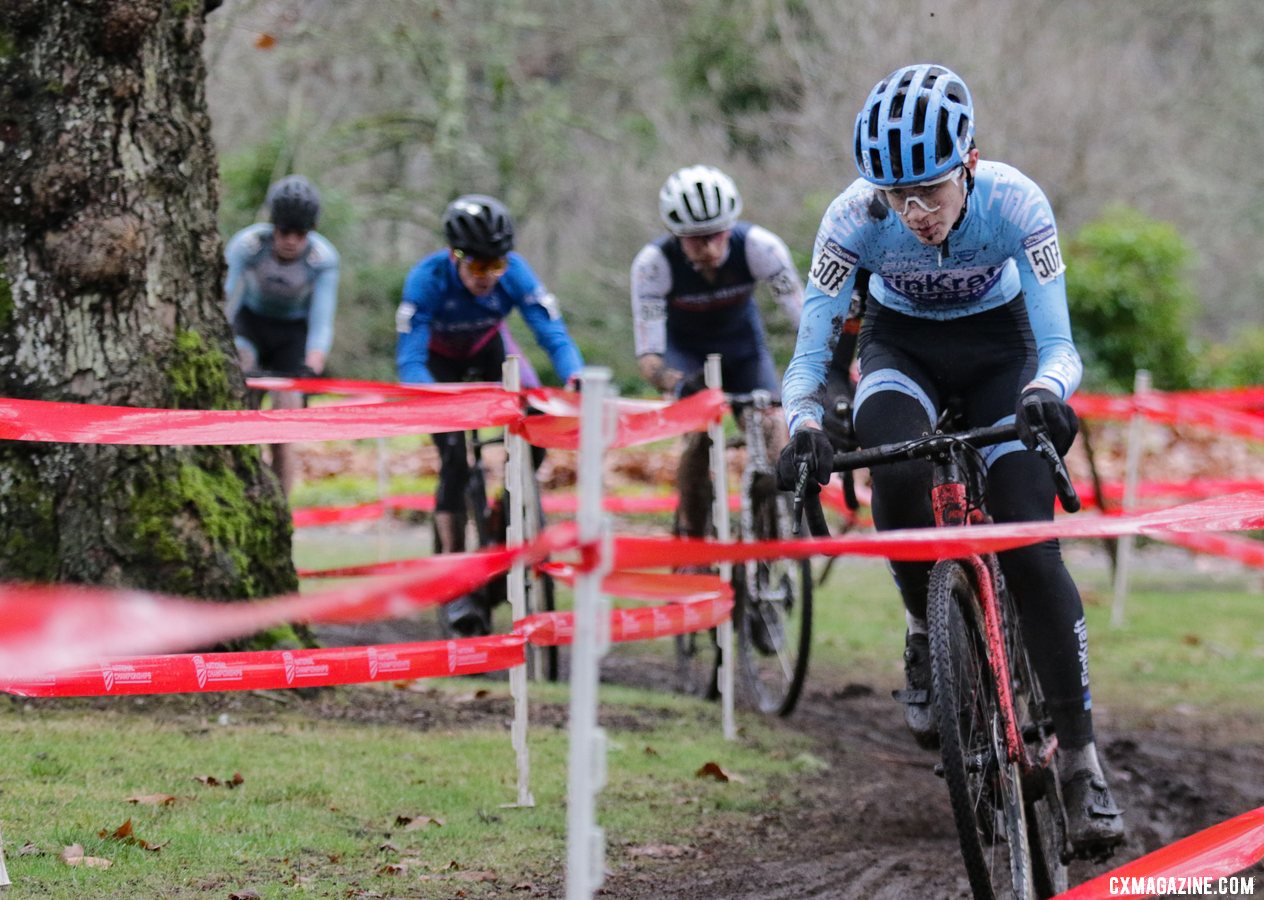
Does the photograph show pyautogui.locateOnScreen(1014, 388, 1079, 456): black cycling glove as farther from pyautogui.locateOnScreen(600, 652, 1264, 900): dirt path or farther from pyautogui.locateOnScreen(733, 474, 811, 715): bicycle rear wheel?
pyautogui.locateOnScreen(733, 474, 811, 715): bicycle rear wheel

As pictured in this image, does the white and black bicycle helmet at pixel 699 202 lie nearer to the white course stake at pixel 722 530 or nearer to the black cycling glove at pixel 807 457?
the white course stake at pixel 722 530

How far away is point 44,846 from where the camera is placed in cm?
438

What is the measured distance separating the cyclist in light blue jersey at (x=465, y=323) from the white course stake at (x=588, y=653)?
5267 mm

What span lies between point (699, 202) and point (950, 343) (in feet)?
10.3

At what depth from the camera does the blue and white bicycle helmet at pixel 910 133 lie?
4.36 meters

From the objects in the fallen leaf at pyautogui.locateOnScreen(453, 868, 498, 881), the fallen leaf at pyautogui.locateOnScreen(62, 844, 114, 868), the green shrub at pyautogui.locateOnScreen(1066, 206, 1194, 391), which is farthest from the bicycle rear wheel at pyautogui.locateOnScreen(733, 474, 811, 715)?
the green shrub at pyautogui.locateOnScreen(1066, 206, 1194, 391)

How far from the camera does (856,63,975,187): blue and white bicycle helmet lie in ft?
14.3

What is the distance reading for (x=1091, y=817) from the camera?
14.7 feet

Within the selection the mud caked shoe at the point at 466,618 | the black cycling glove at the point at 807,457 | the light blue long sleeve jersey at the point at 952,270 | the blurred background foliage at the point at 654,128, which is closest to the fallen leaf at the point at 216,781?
the black cycling glove at the point at 807,457

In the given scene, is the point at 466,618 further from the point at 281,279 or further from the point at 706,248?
the point at 281,279

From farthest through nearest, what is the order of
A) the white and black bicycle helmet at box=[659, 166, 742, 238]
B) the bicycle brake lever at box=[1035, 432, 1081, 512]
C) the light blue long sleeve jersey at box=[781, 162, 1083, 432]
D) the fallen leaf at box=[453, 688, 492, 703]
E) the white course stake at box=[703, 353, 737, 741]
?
the white and black bicycle helmet at box=[659, 166, 742, 238], the fallen leaf at box=[453, 688, 492, 703], the white course stake at box=[703, 353, 737, 741], the light blue long sleeve jersey at box=[781, 162, 1083, 432], the bicycle brake lever at box=[1035, 432, 1081, 512]

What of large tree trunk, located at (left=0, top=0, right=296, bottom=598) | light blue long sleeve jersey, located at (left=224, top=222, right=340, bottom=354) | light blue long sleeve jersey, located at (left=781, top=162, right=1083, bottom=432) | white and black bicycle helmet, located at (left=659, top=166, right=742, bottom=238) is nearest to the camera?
light blue long sleeve jersey, located at (left=781, top=162, right=1083, bottom=432)

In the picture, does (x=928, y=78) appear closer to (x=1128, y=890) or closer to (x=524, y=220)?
(x=1128, y=890)

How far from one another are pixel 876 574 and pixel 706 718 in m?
7.36
